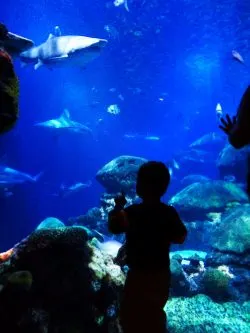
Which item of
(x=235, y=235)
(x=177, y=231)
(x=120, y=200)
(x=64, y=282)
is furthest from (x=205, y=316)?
(x=120, y=200)

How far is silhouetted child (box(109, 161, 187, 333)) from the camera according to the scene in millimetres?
2643

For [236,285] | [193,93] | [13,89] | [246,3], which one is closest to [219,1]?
[246,3]

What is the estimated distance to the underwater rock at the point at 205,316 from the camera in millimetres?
6129

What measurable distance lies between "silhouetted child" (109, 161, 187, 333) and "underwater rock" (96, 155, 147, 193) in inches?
408

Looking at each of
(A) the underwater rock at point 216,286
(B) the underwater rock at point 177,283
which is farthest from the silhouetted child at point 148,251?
(A) the underwater rock at point 216,286

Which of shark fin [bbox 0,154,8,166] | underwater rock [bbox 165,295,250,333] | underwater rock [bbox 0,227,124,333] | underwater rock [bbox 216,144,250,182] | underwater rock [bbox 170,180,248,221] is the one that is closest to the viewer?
underwater rock [bbox 0,227,124,333]

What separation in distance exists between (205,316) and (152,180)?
199 inches

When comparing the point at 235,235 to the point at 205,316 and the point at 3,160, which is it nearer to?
the point at 205,316

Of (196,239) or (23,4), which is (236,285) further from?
(23,4)

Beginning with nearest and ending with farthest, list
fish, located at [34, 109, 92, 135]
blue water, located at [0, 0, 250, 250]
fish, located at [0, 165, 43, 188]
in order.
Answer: fish, located at [0, 165, 43, 188]
blue water, located at [0, 0, 250, 250]
fish, located at [34, 109, 92, 135]

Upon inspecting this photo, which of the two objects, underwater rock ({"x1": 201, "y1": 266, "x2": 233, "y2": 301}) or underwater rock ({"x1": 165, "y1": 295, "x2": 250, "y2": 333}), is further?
underwater rock ({"x1": 201, "y1": 266, "x2": 233, "y2": 301})

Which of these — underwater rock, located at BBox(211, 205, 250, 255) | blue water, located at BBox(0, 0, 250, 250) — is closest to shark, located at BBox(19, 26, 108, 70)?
underwater rock, located at BBox(211, 205, 250, 255)

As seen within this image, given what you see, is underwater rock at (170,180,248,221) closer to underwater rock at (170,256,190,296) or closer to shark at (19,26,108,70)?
underwater rock at (170,256,190,296)

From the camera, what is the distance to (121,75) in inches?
1161
